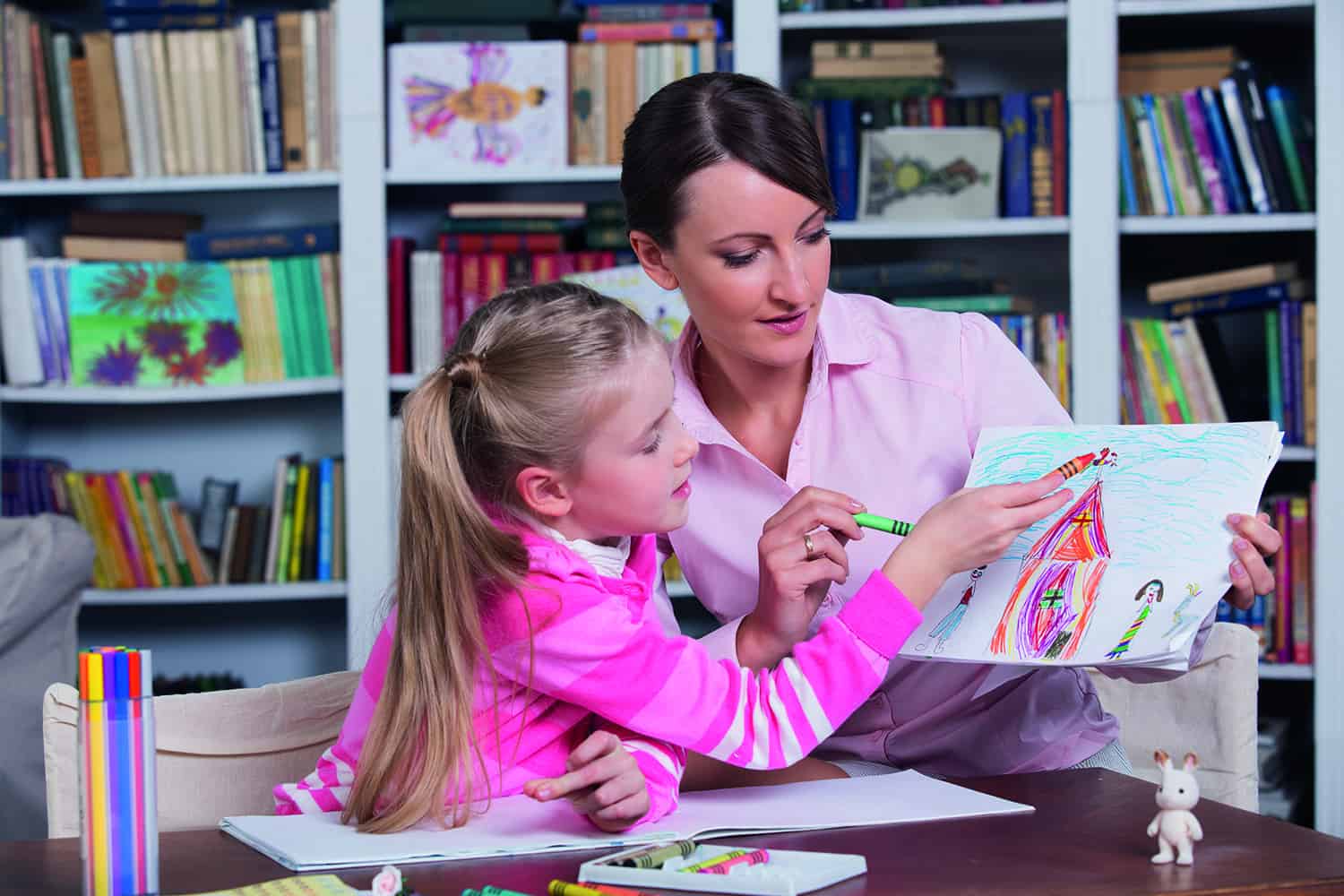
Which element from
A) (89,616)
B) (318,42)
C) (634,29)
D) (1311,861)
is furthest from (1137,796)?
(89,616)

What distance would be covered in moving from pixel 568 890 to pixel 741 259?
76 cm

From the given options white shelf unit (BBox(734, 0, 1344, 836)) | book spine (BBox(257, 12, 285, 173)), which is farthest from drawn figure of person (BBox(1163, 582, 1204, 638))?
→ book spine (BBox(257, 12, 285, 173))

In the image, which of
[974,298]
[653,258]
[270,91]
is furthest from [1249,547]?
[270,91]

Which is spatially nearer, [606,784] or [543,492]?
[606,784]

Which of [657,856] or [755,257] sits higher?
[755,257]

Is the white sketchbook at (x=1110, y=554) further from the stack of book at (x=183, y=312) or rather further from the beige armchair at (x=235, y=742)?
the stack of book at (x=183, y=312)

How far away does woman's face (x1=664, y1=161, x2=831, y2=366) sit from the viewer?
56.0 inches

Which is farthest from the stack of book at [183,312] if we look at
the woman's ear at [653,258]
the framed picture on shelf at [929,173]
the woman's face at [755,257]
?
the woman's face at [755,257]

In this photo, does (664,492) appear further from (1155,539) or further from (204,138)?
(204,138)

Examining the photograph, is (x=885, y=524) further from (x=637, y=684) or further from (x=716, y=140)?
(x=716, y=140)

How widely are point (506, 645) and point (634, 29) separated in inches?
82.4

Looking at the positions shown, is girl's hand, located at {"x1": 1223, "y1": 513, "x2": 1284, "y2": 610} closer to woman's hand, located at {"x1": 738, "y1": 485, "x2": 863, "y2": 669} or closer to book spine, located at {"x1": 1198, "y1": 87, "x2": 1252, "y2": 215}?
woman's hand, located at {"x1": 738, "y1": 485, "x2": 863, "y2": 669}

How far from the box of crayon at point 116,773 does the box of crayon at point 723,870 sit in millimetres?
261

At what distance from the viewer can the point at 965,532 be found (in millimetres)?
1148
